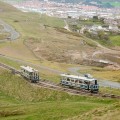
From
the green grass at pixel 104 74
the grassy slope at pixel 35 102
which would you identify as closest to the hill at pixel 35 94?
the grassy slope at pixel 35 102

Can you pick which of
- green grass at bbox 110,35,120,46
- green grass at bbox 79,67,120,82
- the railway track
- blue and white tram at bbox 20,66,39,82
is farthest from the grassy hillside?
the railway track

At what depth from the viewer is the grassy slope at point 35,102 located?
4978 centimetres

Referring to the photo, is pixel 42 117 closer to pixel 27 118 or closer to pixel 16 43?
pixel 27 118

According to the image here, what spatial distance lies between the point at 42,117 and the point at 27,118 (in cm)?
186

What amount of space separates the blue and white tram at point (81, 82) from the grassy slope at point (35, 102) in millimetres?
3495

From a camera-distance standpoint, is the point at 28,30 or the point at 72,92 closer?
the point at 72,92

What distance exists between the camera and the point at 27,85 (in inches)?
2926

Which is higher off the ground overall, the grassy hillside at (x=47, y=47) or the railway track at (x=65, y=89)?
the grassy hillside at (x=47, y=47)

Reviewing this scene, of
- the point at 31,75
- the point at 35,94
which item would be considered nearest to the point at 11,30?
the point at 31,75

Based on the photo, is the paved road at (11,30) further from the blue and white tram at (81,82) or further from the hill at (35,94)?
the blue and white tram at (81,82)

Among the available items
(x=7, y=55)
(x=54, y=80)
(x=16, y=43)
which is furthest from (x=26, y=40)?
(x=54, y=80)

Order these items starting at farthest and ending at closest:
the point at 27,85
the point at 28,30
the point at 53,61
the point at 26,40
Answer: the point at 28,30 < the point at 26,40 < the point at 53,61 < the point at 27,85

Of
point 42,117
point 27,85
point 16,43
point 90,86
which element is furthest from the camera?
point 16,43

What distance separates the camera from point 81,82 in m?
67.6
